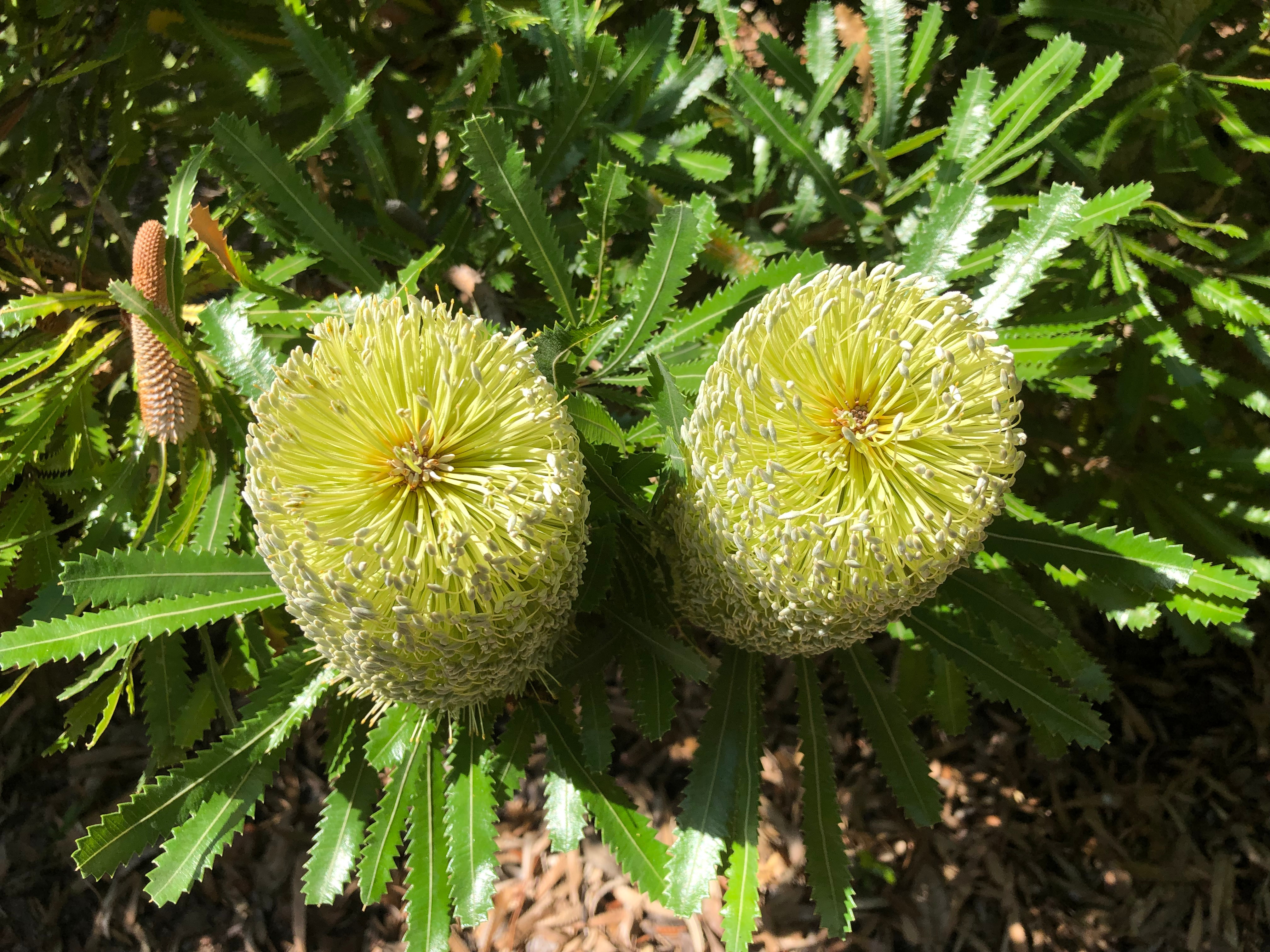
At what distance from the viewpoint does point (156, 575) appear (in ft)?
2.99

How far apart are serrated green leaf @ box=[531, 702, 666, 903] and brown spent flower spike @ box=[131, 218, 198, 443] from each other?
644 millimetres

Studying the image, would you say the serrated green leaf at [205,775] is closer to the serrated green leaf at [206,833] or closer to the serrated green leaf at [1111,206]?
the serrated green leaf at [206,833]

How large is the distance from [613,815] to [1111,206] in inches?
40.1

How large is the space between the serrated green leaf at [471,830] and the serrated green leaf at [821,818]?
0.41 metres

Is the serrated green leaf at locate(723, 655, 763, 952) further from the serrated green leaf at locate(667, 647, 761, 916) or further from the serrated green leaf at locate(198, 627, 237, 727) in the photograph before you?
the serrated green leaf at locate(198, 627, 237, 727)

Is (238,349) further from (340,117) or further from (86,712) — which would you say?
(86,712)

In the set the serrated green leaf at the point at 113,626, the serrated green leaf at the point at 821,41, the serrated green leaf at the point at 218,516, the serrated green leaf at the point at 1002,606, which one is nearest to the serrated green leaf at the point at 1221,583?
the serrated green leaf at the point at 1002,606

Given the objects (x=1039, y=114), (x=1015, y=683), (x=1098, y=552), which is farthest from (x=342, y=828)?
(x=1039, y=114)

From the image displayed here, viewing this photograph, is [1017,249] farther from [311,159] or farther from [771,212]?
[311,159]

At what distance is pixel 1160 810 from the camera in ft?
7.76

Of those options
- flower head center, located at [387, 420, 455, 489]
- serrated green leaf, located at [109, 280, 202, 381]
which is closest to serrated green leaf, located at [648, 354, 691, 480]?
flower head center, located at [387, 420, 455, 489]

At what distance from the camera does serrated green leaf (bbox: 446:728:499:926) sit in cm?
94

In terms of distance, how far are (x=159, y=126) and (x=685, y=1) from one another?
1063 millimetres

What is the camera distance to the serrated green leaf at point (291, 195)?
1005mm
